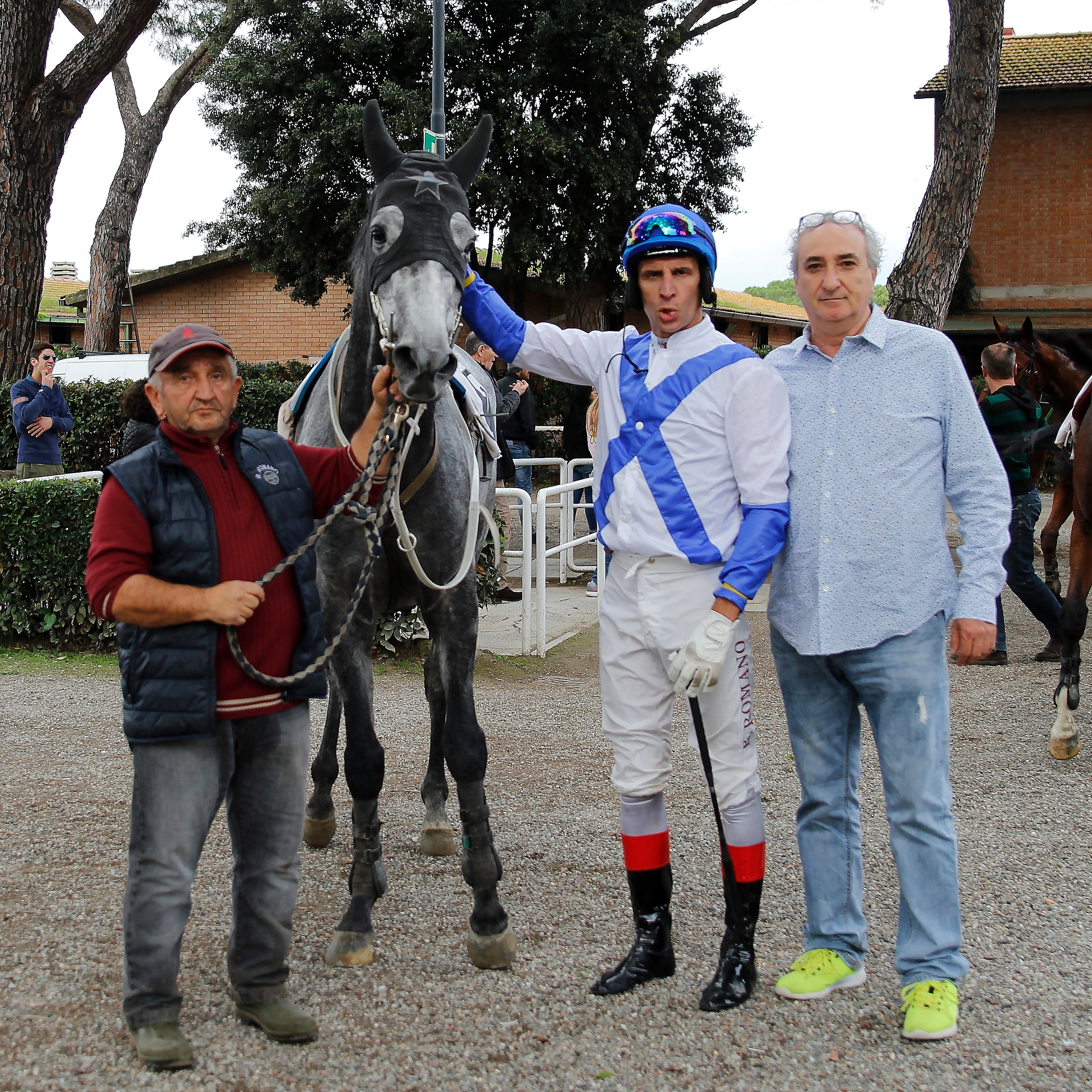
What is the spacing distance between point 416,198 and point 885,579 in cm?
171

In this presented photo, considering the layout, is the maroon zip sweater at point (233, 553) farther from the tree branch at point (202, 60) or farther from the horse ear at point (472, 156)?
the tree branch at point (202, 60)

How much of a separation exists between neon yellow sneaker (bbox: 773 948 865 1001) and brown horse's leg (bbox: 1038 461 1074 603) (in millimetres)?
5638

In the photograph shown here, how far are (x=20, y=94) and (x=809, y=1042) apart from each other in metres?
Answer: 11.6

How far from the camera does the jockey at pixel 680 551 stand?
2.99 metres

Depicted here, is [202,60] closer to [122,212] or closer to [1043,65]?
[122,212]

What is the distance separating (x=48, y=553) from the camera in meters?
7.77

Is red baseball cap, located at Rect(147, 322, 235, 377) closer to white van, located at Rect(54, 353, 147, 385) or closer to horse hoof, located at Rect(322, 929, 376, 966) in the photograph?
horse hoof, located at Rect(322, 929, 376, 966)

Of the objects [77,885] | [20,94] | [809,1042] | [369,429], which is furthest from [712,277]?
[20,94]

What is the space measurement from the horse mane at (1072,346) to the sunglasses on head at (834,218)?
6.09 metres

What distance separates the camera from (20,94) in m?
10.9

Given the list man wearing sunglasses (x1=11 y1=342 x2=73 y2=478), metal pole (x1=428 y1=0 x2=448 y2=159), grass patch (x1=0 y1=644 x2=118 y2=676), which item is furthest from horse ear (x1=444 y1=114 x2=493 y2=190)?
man wearing sunglasses (x1=11 y1=342 x2=73 y2=478)

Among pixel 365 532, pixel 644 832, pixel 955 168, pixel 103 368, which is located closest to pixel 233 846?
pixel 365 532

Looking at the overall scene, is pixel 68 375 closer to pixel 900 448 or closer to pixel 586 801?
pixel 586 801

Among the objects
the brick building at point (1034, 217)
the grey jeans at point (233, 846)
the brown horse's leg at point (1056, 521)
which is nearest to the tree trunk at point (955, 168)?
the brown horse's leg at point (1056, 521)
